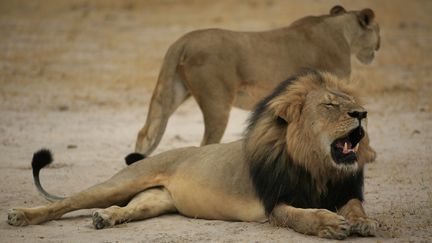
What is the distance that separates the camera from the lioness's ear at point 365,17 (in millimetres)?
8406

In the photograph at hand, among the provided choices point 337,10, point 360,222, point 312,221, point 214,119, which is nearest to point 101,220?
point 312,221

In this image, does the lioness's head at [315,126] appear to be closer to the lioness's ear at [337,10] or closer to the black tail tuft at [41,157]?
the black tail tuft at [41,157]

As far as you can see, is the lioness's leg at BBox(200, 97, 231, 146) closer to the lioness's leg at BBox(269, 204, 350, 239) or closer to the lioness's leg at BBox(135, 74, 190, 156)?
the lioness's leg at BBox(135, 74, 190, 156)

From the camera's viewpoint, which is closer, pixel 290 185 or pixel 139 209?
pixel 290 185

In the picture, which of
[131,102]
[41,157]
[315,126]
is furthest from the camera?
[131,102]

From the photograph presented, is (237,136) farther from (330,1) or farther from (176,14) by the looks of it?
(330,1)

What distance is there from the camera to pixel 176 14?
56.0 ft

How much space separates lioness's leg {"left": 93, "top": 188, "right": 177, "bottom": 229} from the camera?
16.2 feet

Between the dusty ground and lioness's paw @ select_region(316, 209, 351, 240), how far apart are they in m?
0.09

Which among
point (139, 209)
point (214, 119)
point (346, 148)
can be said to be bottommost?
point (139, 209)

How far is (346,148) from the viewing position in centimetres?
450

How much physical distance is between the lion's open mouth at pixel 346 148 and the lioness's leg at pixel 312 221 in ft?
0.94

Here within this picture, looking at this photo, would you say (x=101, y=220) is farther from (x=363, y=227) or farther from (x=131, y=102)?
(x=131, y=102)

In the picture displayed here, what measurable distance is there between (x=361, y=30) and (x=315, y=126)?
4071 millimetres
